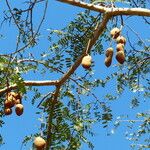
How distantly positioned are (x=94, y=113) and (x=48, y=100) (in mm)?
755

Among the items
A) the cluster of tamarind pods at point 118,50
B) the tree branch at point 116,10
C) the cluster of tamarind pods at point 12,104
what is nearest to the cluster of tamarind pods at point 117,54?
the cluster of tamarind pods at point 118,50

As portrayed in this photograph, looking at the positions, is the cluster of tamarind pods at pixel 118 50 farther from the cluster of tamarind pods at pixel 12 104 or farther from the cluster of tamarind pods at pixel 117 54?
the cluster of tamarind pods at pixel 12 104

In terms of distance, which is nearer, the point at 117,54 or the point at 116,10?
the point at 117,54

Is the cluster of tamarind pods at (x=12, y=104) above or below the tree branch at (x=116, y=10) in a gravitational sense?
below

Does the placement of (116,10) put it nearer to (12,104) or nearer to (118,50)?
(118,50)

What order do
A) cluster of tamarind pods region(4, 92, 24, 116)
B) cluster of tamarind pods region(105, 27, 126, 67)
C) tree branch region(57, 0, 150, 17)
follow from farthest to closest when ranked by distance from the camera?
cluster of tamarind pods region(4, 92, 24, 116) < tree branch region(57, 0, 150, 17) < cluster of tamarind pods region(105, 27, 126, 67)

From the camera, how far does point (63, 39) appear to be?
513 cm

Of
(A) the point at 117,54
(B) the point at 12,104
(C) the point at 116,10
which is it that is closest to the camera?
(A) the point at 117,54

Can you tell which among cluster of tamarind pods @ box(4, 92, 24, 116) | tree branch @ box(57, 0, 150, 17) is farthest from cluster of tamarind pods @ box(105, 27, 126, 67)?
cluster of tamarind pods @ box(4, 92, 24, 116)

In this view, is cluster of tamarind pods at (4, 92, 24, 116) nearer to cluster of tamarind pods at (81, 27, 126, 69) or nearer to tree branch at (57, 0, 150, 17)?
cluster of tamarind pods at (81, 27, 126, 69)

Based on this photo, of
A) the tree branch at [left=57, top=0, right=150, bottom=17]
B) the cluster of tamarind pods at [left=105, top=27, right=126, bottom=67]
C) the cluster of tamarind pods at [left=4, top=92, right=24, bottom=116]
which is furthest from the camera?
the cluster of tamarind pods at [left=4, top=92, right=24, bottom=116]

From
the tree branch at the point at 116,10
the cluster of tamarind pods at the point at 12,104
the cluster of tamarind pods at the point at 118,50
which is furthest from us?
the cluster of tamarind pods at the point at 12,104

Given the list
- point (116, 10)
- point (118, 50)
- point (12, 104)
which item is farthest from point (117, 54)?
point (12, 104)

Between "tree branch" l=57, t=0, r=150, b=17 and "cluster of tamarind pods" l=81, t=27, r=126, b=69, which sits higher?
"tree branch" l=57, t=0, r=150, b=17
